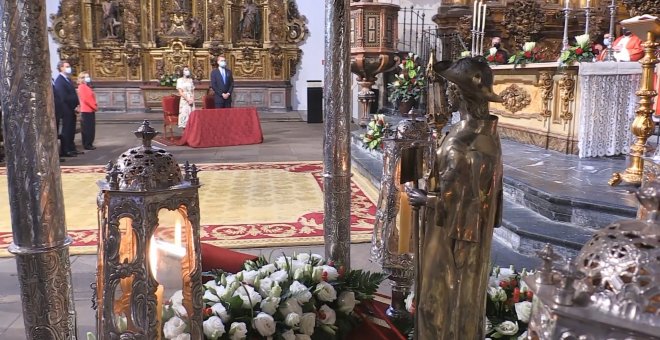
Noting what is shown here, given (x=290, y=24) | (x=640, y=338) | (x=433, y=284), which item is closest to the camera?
(x=640, y=338)

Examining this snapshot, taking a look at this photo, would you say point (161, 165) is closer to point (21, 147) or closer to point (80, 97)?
point (21, 147)

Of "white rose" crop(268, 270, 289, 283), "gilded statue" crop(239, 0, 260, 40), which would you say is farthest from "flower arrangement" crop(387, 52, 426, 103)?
"gilded statue" crop(239, 0, 260, 40)

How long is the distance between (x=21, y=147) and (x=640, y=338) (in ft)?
5.37

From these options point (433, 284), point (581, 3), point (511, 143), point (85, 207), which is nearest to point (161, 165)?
point (433, 284)

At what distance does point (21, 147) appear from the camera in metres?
1.70

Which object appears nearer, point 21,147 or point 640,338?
point 640,338

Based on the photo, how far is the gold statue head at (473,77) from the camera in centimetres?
138

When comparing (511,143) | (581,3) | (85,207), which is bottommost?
(85,207)

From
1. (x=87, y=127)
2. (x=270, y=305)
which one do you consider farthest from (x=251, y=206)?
(x=87, y=127)

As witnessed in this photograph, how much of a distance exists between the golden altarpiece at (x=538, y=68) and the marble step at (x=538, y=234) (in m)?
1.06

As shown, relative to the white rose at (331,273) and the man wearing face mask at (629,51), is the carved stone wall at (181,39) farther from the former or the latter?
the white rose at (331,273)

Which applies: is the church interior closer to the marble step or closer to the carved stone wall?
the marble step

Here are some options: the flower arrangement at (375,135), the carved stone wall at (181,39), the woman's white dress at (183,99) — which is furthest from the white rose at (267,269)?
the carved stone wall at (181,39)

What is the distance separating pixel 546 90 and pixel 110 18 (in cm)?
1344
